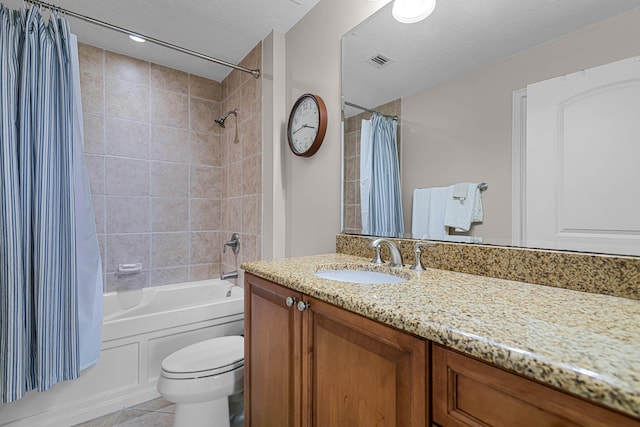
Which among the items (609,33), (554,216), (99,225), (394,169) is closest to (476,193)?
(554,216)

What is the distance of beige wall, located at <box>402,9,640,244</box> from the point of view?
807mm

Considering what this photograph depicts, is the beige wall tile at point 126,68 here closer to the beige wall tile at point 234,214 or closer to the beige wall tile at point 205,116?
the beige wall tile at point 205,116

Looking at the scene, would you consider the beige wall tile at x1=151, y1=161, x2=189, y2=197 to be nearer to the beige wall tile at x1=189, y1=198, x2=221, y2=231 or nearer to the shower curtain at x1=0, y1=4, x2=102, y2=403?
the beige wall tile at x1=189, y1=198, x2=221, y2=231

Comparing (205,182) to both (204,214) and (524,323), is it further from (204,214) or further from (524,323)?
(524,323)

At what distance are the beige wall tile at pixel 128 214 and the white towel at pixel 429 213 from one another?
2222mm

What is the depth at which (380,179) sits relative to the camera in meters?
1.45

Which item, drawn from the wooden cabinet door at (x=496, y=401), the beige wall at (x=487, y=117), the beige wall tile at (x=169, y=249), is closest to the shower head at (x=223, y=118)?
the beige wall tile at (x=169, y=249)

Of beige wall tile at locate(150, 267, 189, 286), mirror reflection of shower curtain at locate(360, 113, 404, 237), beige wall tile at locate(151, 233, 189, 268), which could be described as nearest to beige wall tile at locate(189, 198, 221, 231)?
beige wall tile at locate(151, 233, 189, 268)

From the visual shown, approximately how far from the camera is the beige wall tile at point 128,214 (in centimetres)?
232

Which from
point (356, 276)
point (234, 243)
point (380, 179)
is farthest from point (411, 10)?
point (234, 243)

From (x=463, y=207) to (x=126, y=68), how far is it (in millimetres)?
2722

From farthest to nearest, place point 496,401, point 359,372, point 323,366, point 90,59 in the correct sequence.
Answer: point 90,59
point 323,366
point 359,372
point 496,401

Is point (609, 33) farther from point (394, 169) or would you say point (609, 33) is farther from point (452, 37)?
point (394, 169)

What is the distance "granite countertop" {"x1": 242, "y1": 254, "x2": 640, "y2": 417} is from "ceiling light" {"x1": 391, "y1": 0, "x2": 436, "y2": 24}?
3.57ft
